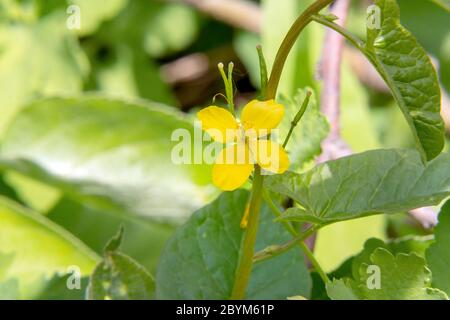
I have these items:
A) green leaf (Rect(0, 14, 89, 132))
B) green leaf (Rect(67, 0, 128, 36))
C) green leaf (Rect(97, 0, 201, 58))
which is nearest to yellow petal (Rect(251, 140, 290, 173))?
green leaf (Rect(0, 14, 89, 132))

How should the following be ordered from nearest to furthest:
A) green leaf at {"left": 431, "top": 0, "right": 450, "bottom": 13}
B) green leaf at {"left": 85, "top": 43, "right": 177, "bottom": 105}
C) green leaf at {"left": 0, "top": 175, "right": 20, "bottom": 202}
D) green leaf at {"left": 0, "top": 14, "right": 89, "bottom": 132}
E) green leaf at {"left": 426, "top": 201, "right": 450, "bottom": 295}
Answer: green leaf at {"left": 431, "top": 0, "right": 450, "bottom": 13}, green leaf at {"left": 426, "top": 201, "right": 450, "bottom": 295}, green leaf at {"left": 0, "top": 175, "right": 20, "bottom": 202}, green leaf at {"left": 0, "top": 14, "right": 89, "bottom": 132}, green leaf at {"left": 85, "top": 43, "right": 177, "bottom": 105}

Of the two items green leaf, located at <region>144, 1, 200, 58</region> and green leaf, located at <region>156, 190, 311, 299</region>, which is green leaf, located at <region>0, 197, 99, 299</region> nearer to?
green leaf, located at <region>156, 190, 311, 299</region>

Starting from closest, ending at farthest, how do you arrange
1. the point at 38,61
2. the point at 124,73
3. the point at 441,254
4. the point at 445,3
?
the point at 445,3 < the point at 441,254 < the point at 38,61 < the point at 124,73

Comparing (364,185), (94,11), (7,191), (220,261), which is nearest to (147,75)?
(94,11)

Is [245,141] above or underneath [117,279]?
above

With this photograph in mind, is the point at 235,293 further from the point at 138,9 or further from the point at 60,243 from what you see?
the point at 138,9

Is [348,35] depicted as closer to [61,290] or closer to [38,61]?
[61,290]
